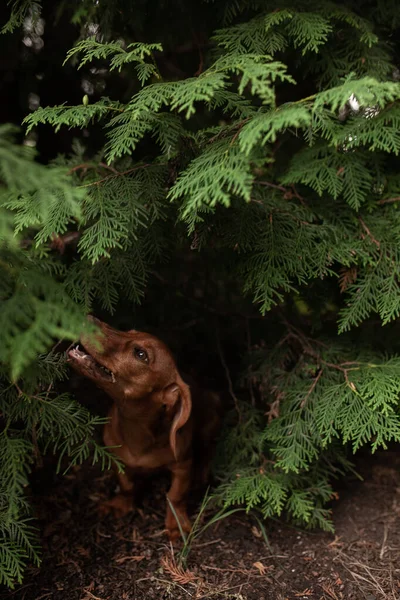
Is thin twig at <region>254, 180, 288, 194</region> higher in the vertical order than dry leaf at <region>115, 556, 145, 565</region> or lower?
higher

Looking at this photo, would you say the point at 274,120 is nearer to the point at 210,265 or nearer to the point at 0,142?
the point at 0,142

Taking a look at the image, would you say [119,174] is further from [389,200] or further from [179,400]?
[389,200]

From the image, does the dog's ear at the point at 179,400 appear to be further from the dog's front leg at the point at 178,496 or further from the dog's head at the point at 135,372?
the dog's front leg at the point at 178,496

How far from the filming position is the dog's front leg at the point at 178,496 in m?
2.56

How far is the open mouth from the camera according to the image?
83.4 inches

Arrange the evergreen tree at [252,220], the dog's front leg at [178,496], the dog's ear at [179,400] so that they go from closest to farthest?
the evergreen tree at [252,220] → the dog's ear at [179,400] → the dog's front leg at [178,496]

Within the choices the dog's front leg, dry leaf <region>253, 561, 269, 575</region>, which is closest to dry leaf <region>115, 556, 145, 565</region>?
the dog's front leg

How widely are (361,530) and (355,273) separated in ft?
3.88

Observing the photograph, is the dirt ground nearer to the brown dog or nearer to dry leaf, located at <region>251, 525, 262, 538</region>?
dry leaf, located at <region>251, 525, 262, 538</region>

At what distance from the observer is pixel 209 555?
252cm

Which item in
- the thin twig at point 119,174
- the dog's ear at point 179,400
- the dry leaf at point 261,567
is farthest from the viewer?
the dry leaf at point 261,567

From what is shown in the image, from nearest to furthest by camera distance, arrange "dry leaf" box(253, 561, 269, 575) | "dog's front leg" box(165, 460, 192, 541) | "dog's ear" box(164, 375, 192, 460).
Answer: "dog's ear" box(164, 375, 192, 460)
"dry leaf" box(253, 561, 269, 575)
"dog's front leg" box(165, 460, 192, 541)

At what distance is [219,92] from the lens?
2035mm

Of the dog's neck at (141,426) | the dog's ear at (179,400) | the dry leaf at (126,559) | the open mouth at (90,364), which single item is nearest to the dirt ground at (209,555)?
the dry leaf at (126,559)
